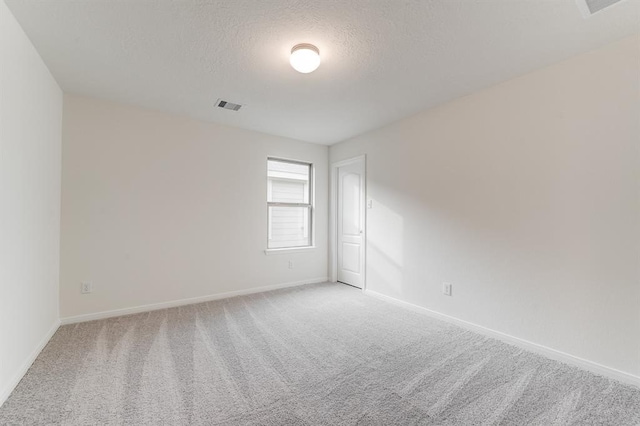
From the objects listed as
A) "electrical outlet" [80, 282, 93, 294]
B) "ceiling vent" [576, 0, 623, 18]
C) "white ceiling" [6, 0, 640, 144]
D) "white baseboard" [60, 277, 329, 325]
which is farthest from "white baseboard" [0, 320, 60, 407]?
"ceiling vent" [576, 0, 623, 18]

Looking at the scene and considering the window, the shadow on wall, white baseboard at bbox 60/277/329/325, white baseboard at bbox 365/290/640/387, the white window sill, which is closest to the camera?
white baseboard at bbox 365/290/640/387

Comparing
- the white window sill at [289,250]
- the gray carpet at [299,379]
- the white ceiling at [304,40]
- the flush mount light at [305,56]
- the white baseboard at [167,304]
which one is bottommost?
the gray carpet at [299,379]

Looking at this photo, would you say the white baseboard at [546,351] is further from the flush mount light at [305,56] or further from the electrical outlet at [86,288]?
the electrical outlet at [86,288]

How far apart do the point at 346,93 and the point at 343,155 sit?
5.84 ft

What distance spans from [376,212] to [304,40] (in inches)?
100

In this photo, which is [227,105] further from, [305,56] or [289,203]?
[289,203]

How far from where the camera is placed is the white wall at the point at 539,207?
2016mm

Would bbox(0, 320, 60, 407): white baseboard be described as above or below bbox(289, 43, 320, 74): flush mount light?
below

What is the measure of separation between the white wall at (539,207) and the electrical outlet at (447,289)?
0.21ft

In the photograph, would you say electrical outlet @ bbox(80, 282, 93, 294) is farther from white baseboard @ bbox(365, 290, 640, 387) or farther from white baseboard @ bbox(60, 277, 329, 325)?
white baseboard @ bbox(365, 290, 640, 387)

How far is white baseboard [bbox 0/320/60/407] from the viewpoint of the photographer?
5.71 feet

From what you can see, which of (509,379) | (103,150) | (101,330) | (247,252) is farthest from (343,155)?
(101,330)

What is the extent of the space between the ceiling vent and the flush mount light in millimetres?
1677

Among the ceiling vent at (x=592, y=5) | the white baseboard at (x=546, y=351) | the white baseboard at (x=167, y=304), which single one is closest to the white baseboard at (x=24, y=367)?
the white baseboard at (x=167, y=304)
